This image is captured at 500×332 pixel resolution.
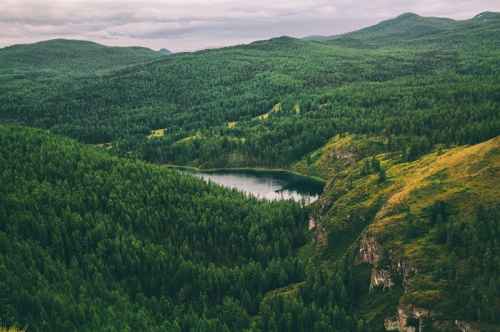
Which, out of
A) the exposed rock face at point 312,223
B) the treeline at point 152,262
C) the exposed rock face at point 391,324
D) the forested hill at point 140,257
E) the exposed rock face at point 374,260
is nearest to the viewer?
the exposed rock face at point 391,324

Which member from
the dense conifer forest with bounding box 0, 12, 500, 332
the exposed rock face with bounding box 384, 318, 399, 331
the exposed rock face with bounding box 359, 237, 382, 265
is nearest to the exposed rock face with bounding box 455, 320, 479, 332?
→ the dense conifer forest with bounding box 0, 12, 500, 332

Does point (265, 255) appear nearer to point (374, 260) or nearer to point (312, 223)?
point (312, 223)

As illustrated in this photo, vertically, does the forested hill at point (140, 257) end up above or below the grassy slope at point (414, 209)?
below

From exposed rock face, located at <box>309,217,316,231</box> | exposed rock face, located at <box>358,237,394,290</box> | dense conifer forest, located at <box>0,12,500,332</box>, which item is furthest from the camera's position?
exposed rock face, located at <box>309,217,316,231</box>

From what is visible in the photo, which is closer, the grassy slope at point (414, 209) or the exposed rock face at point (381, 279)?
the grassy slope at point (414, 209)

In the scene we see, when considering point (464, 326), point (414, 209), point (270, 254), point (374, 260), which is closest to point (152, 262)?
point (270, 254)

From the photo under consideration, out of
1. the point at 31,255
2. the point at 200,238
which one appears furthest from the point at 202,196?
the point at 31,255

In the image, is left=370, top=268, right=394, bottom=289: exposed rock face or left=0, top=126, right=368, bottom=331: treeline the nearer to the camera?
left=370, top=268, right=394, bottom=289: exposed rock face

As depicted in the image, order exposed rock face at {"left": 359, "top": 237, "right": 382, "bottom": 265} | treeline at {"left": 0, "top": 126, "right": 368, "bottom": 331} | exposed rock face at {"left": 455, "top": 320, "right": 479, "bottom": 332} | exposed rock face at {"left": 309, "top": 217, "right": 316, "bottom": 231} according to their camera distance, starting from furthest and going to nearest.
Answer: exposed rock face at {"left": 309, "top": 217, "right": 316, "bottom": 231}
exposed rock face at {"left": 359, "top": 237, "right": 382, "bottom": 265}
treeline at {"left": 0, "top": 126, "right": 368, "bottom": 331}
exposed rock face at {"left": 455, "top": 320, "right": 479, "bottom": 332}

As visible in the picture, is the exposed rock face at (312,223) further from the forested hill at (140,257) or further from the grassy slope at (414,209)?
the grassy slope at (414,209)

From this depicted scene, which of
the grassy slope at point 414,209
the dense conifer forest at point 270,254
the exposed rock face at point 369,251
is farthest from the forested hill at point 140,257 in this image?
the exposed rock face at point 369,251

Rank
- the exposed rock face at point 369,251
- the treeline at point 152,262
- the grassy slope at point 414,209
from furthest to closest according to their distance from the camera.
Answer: the exposed rock face at point 369,251 < the treeline at point 152,262 < the grassy slope at point 414,209

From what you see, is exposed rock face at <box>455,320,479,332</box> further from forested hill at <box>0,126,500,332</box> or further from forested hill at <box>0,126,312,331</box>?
forested hill at <box>0,126,312,331</box>
